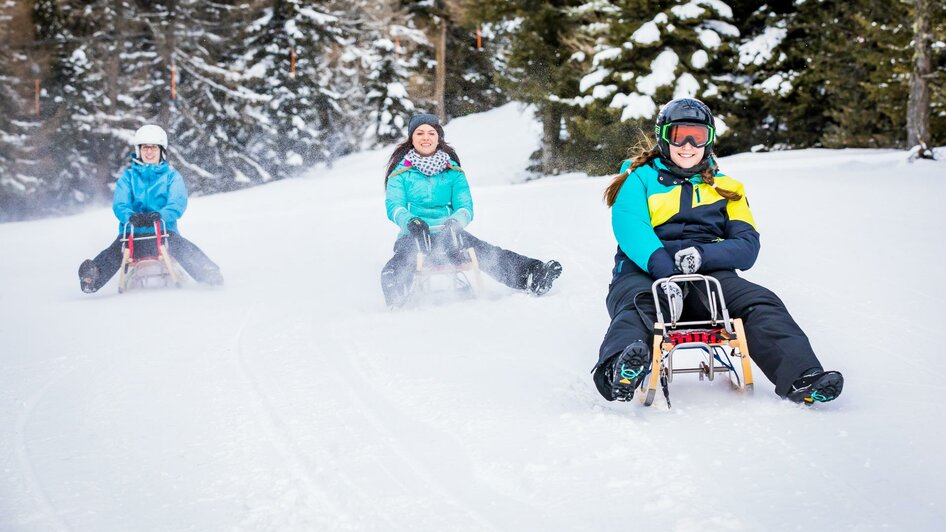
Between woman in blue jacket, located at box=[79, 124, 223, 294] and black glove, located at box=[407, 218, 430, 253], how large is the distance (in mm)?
2469

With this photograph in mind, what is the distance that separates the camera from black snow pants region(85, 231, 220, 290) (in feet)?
25.0

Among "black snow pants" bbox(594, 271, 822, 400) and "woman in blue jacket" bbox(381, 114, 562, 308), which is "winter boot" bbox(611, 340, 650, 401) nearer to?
"black snow pants" bbox(594, 271, 822, 400)

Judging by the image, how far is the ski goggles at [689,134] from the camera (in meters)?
3.94

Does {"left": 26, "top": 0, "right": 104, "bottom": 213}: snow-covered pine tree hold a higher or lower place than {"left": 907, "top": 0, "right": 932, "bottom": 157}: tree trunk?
lower

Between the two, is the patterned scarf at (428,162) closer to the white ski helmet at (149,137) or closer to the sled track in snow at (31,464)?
the white ski helmet at (149,137)

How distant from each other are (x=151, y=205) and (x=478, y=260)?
3.58 meters

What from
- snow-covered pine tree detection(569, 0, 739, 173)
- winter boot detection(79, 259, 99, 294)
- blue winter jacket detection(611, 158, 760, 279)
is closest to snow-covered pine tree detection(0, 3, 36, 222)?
snow-covered pine tree detection(569, 0, 739, 173)

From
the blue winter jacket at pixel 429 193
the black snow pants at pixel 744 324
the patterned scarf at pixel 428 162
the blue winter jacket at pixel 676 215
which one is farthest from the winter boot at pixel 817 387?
the patterned scarf at pixel 428 162

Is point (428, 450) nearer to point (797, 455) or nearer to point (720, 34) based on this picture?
point (797, 455)

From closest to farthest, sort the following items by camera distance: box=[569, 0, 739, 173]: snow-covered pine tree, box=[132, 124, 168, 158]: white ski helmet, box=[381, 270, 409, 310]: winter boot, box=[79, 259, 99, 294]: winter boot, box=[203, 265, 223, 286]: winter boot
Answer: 1. box=[381, 270, 409, 310]: winter boot
2. box=[79, 259, 99, 294]: winter boot
3. box=[203, 265, 223, 286]: winter boot
4. box=[132, 124, 168, 158]: white ski helmet
5. box=[569, 0, 739, 173]: snow-covered pine tree

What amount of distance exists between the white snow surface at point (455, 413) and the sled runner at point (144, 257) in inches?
10.2

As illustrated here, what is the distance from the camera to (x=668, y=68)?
1365 cm

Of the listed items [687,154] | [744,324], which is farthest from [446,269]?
[744,324]

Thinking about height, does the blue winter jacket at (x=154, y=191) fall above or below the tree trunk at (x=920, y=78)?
below
